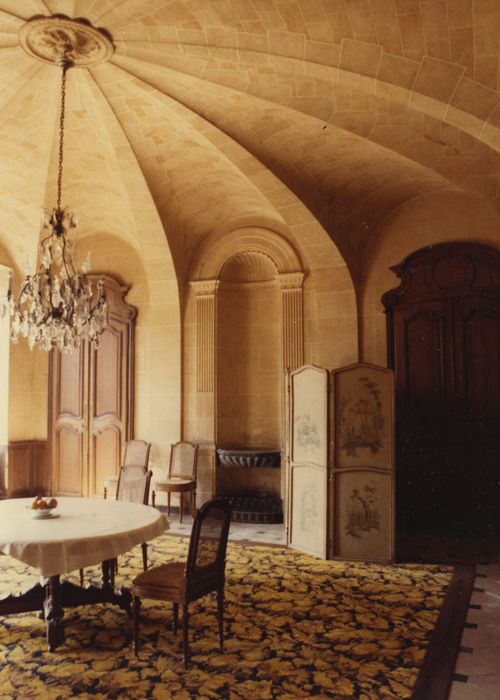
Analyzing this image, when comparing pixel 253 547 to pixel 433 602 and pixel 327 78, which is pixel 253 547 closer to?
pixel 433 602

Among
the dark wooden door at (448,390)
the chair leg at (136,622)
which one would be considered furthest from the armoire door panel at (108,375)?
the chair leg at (136,622)

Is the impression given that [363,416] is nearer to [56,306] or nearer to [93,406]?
[56,306]

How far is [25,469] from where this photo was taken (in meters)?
10.1

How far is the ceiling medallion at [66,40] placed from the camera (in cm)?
541

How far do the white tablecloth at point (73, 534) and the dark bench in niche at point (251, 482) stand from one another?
3.50 metres

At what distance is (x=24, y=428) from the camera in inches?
399

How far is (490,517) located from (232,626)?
4465 millimetres

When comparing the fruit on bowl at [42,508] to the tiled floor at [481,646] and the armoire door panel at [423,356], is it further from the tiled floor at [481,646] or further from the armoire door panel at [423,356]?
the armoire door panel at [423,356]

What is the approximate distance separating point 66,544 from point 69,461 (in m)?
6.19

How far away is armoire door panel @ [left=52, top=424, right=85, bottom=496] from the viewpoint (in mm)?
10117

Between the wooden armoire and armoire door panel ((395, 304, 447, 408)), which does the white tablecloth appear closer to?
armoire door panel ((395, 304, 447, 408))

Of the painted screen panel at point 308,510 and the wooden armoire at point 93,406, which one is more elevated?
the wooden armoire at point 93,406

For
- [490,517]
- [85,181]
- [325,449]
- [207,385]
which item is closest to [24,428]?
[207,385]

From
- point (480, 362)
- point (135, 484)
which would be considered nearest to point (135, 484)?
point (135, 484)
